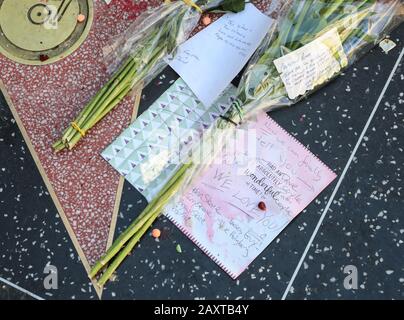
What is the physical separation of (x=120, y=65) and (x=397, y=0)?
0.54m

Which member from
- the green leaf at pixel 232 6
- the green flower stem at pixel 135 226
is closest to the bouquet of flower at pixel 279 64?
the green flower stem at pixel 135 226

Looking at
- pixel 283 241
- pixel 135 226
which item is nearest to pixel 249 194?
pixel 283 241

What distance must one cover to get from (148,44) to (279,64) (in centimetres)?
26

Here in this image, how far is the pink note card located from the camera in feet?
3.69

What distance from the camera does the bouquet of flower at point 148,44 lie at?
3.89 ft

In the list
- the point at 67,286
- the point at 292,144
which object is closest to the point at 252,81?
the point at 292,144

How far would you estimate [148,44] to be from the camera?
1.21 m

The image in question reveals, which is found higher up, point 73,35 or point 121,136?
point 73,35

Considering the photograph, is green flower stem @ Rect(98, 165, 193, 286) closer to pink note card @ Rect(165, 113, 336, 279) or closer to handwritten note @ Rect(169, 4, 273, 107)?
pink note card @ Rect(165, 113, 336, 279)

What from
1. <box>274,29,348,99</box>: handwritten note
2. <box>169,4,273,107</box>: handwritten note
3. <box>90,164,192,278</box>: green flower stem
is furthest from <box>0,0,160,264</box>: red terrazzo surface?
<box>274,29,348,99</box>: handwritten note

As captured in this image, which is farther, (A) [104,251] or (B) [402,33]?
(B) [402,33]

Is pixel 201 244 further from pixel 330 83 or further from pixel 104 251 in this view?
pixel 330 83

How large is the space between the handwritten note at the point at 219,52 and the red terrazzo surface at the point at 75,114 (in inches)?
4.9
